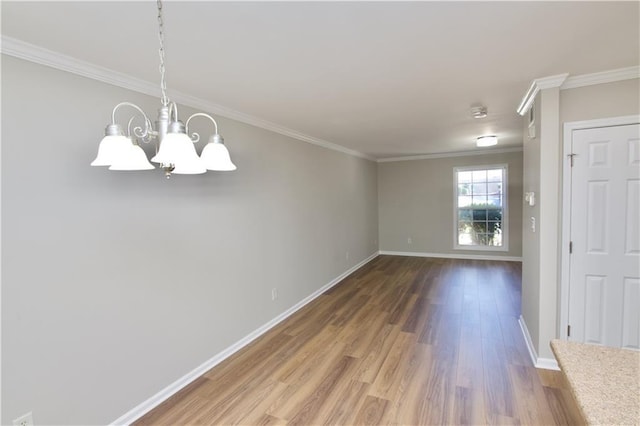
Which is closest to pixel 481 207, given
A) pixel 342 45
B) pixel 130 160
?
pixel 342 45

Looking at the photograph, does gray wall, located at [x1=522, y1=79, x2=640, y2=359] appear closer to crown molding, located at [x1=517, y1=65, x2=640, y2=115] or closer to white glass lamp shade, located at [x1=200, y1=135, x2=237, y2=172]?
crown molding, located at [x1=517, y1=65, x2=640, y2=115]

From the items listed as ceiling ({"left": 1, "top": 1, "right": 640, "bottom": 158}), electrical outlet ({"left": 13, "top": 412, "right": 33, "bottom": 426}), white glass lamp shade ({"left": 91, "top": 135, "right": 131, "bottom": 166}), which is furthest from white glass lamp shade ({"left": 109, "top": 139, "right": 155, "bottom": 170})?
electrical outlet ({"left": 13, "top": 412, "right": 33, "bottom": 426})

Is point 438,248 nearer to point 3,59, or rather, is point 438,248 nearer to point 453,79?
point 453,79

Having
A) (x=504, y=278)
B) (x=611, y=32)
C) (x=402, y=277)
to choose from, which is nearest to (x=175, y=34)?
(x=611, y=32)

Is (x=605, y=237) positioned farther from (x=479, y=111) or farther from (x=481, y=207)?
(x=481, y=207)

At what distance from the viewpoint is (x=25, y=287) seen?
1694mm

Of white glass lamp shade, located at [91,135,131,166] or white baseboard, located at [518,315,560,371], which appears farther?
white baseboard, located at [518,315,560,371]

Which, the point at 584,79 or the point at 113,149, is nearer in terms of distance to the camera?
the point at 113,149

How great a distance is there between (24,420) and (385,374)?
2382mm

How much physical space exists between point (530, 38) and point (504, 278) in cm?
459

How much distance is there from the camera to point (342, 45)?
1805mm

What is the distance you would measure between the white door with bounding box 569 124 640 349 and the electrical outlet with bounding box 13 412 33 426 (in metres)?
3.78

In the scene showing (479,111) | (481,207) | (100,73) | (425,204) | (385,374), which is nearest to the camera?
(100,73)

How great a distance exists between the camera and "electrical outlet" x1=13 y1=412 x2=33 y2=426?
1.66 m
